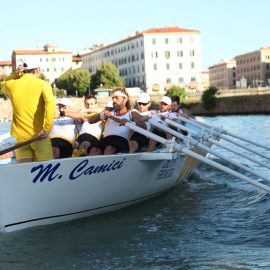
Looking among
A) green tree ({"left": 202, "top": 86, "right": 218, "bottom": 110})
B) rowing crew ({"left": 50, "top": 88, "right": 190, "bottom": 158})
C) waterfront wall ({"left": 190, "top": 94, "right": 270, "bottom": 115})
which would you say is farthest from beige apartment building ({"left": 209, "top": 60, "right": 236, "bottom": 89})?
rowing crew ({"left": 50, "top": 88, "right": 190, "bottom": 158})

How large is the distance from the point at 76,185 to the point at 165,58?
100411 mm

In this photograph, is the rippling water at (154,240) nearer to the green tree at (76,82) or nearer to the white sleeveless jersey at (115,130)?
the white sleeveless jersey at (115,130)

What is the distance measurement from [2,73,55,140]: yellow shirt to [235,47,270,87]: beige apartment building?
125380mm

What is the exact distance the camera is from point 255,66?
141500 millimetres

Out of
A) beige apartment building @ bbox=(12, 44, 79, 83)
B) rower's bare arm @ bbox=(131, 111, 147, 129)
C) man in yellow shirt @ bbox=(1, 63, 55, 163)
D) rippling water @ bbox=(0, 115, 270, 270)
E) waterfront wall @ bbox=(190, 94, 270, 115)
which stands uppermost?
beige apartment building @ bbox=(12, 44, 79, 83)

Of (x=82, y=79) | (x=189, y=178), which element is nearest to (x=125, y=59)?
(x=82, y=79)

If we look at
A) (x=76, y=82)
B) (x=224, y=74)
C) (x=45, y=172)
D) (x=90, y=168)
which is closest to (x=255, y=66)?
(x=224, y=74)

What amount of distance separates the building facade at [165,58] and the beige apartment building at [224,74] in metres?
50.6

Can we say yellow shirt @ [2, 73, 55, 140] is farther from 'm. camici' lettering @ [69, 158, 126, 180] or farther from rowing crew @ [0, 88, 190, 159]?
rowing crew @ [0, 88, 190, 159]

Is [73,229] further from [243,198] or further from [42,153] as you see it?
[243,198]

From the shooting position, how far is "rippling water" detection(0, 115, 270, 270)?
209 inches

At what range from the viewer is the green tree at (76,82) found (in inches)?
3642

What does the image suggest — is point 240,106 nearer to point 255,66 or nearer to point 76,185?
point 76,185

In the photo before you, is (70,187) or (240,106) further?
(240,106)
